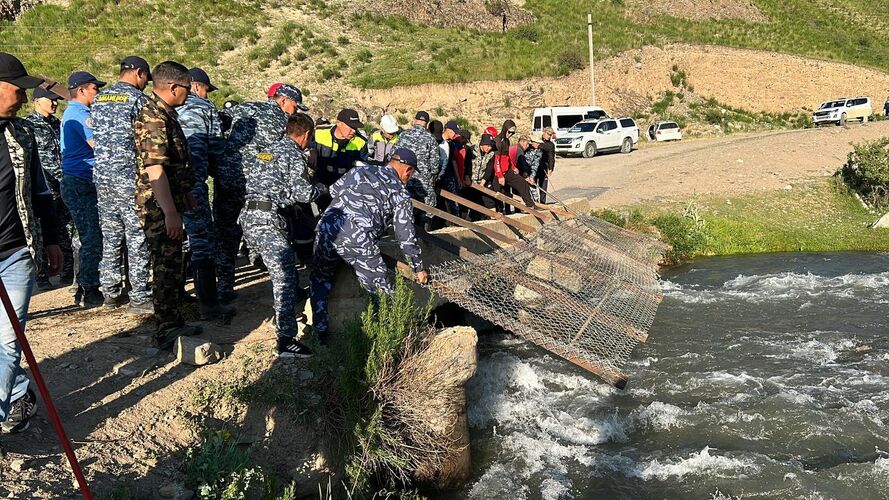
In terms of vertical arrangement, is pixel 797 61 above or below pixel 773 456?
above

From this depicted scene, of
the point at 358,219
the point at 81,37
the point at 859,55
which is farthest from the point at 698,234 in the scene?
the point at 859,55

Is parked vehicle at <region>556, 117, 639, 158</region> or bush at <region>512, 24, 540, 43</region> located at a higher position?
bush at <region>512, 24, 540, 43</region>

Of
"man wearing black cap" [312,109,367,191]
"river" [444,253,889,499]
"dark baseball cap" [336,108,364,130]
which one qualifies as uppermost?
"dark baseball cap" [336,108,364,130]

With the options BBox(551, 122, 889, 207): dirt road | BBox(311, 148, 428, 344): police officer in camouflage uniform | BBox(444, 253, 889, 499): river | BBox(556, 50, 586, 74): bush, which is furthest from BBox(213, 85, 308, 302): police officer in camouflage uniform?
BBox(556, 50, 586, 74): bush

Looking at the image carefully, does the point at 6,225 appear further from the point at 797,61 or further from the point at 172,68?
the point at 797,61

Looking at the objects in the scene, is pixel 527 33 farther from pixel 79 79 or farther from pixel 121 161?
pixel 121 161

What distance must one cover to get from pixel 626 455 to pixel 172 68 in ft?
13.6

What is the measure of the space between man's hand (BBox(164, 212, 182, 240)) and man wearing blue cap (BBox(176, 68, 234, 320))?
100 centimetres

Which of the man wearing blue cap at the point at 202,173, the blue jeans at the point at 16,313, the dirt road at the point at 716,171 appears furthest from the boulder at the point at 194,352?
the dirt road at the point at 716,171

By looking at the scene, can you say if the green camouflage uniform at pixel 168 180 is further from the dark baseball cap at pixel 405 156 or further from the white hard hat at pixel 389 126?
the white hard hat at pixel 389 126

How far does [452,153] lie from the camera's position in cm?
868

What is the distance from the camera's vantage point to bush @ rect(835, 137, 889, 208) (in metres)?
12.6

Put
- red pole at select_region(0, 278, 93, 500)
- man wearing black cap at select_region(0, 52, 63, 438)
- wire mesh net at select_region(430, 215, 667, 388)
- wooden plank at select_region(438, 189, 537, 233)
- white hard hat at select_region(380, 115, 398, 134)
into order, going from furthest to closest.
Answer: wooden plank at select_region(438, 189, 537, 233)
white hard hat at select_region(380, 115, 398, 134)
wire mesh net at select_region(430, 215, 667, 388)
man wearing black cap at select_region(0, 52, 63, 438)
red pole at select_region(0, 278, 93, 500)

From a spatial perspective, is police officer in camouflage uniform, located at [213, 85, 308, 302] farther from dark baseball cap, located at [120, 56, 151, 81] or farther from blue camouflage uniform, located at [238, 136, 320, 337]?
dark baseball cap, located at [120, 56, 151, 81]
